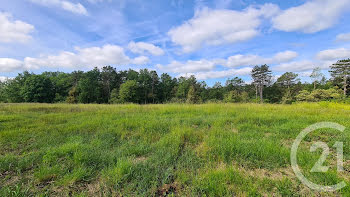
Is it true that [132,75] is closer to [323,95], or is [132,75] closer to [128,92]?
[128,92]

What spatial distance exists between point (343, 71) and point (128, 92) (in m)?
54.0

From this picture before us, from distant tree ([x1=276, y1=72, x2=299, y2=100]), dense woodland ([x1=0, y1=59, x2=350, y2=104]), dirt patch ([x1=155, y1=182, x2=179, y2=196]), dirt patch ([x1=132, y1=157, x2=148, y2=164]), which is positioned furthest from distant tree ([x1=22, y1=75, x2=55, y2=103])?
distant tree ([x1=276, y1=72, x2=299, y2=100])

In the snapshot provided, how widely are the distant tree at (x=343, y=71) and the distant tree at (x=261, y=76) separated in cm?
1514

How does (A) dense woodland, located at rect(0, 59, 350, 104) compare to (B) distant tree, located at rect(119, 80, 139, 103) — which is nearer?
(A) dense woodland, located at rect(0, 59, 350, 104)

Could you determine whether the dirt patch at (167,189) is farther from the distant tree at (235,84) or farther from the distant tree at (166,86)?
the distant tree at (235,84)

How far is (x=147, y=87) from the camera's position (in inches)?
1870

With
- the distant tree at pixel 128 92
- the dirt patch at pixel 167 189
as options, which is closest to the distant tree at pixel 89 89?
the distant tree at pixel 128 92

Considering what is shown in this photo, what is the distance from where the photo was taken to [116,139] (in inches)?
138

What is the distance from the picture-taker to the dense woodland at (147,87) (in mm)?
32344

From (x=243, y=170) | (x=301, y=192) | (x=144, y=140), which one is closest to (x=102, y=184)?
(x=144, y=140)

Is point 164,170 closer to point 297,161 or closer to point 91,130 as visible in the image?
point 297,161

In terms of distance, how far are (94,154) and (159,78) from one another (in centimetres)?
5051

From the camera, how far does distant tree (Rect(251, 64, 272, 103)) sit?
147 ft

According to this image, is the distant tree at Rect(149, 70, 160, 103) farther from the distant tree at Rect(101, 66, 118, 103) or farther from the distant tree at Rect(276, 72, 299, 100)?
the distant tree at Rect(276, 72, 299, 100)
